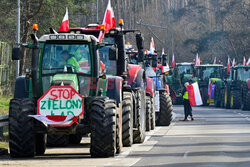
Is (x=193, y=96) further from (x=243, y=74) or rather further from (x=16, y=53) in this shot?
(x=16, y=53)

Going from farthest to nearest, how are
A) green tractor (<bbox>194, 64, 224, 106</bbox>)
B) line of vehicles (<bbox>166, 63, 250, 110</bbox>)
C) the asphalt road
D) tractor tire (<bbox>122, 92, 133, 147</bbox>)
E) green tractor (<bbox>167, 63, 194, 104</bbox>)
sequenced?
1. green tractor (<bbox>167, 63, 194, 104</bbox>)
2. green tractor (<bbox>194, 64, 224, 106</bbox>)
3. line of vehicles (<bbox>166, 63, 250, 110</bbox>)
4. tractor tire (<bbox>122, 92, 133, 147</bbox>)
5. the asphalt road

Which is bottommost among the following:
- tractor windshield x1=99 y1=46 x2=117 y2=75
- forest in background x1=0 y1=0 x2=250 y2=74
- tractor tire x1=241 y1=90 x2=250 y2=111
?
tractor tire x1=241 y1=90 x2=250 y2=111

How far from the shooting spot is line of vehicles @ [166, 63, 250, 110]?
41594 mm

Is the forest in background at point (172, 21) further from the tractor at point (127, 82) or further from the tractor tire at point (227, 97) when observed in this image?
the tractor at point (127, 82)

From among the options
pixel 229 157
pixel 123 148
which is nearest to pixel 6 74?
pixel 123 148

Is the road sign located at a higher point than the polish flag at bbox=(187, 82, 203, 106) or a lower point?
higher

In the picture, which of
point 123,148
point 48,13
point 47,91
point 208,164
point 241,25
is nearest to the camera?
point 208,164

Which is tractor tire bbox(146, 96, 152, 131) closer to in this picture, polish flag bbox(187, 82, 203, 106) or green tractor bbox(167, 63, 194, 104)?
polish flag bbox(187, 82, 203, 106)

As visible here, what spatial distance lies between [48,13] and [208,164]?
83.4 ft

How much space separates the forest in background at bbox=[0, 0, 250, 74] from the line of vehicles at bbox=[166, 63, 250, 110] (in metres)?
7.29

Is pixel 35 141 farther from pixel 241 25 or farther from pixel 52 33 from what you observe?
pixel 241 25

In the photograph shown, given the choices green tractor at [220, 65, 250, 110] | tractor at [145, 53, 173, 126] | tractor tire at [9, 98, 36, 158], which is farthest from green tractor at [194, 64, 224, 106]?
tractor tire at [9, 98, 36, 158]

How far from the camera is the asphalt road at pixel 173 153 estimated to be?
14.3 m

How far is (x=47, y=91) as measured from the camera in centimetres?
1522
